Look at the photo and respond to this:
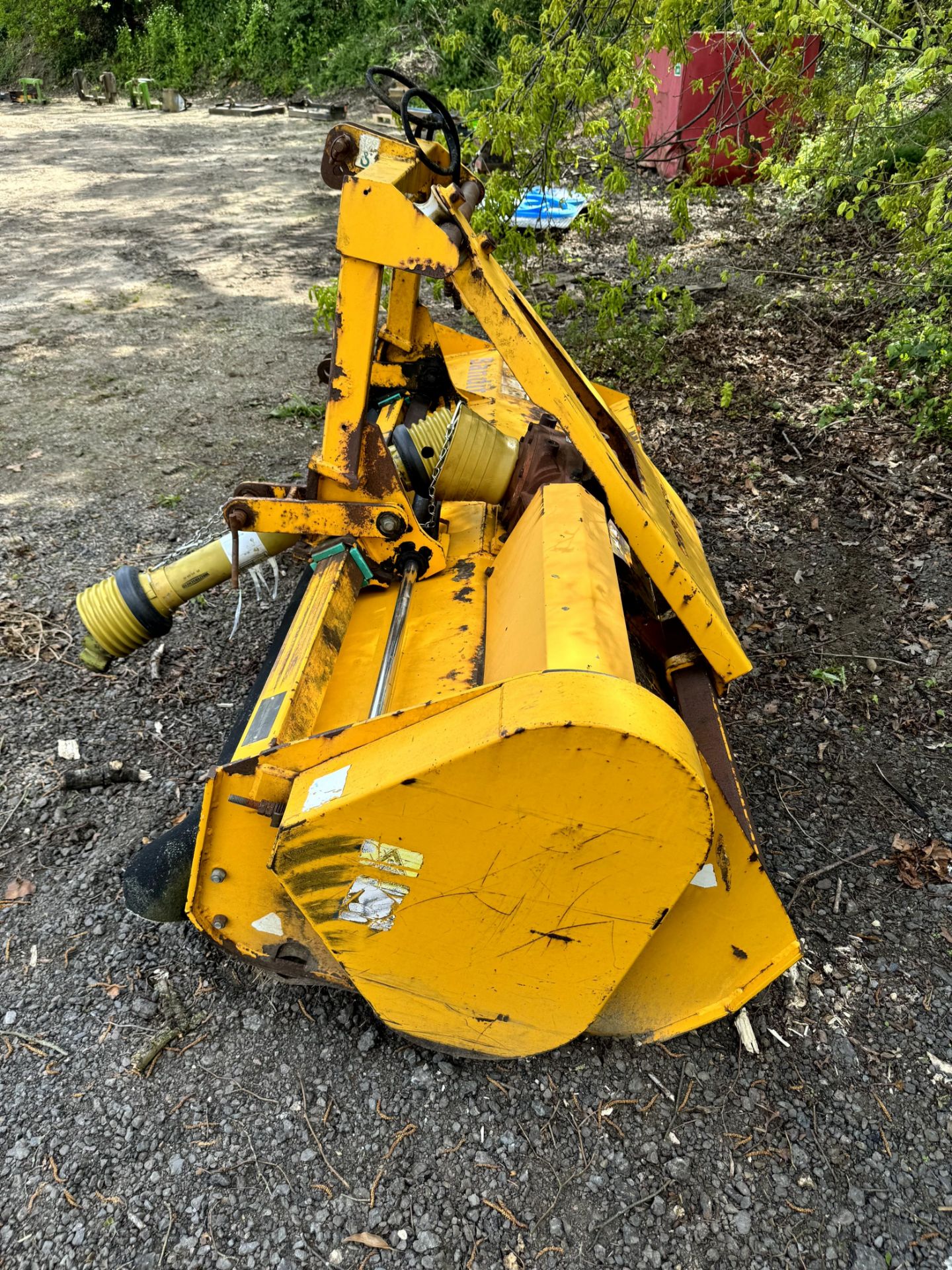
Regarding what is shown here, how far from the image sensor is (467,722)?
1673mm

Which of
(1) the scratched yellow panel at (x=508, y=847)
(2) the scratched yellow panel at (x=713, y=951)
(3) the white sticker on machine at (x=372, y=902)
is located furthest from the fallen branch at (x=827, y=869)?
(3) the white sticker on machine at (x=372, y=902)

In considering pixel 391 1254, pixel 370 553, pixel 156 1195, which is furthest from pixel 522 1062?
pixel 370 553

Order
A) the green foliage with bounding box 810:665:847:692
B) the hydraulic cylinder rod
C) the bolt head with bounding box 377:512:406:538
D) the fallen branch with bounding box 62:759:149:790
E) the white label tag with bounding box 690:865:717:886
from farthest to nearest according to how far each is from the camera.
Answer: the green foliage with bounding box 810:665:847:692, the fallen branch with bounding box 62:759:149:790, the bolt head with bounding box 377:512:406:538, the hydraulic cylinder rod, the white label tag with bounding box 690:865:717:886

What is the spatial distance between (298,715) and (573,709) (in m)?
0.83

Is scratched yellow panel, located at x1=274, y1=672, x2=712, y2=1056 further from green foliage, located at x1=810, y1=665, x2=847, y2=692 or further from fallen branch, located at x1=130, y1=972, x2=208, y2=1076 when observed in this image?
green foliage, located at x1=810, y1=665, x2=847, y2=692

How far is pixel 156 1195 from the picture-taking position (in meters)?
1.91

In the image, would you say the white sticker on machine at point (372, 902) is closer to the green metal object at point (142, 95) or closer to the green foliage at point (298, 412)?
the green foliage at point (298, 412)

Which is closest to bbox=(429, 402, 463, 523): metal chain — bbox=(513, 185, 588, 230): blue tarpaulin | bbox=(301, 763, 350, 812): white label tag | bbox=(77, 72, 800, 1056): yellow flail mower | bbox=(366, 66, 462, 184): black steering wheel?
bbox=(77, 72, 800, 1056): yellow flail mower

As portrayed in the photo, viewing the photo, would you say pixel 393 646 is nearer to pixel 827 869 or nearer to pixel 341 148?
pixel 827 869

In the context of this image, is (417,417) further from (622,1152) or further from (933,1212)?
(933,1212)

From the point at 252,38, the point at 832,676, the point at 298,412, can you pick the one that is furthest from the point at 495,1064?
the point at 252,38

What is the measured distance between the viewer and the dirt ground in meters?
1.90

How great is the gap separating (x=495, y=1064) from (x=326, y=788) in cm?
95

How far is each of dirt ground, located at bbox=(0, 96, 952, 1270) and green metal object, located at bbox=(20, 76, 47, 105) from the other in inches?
682
